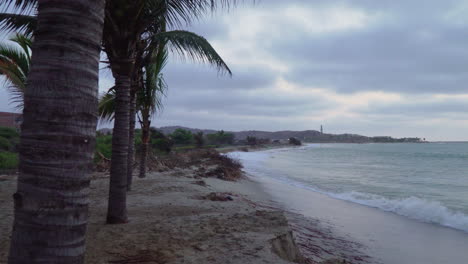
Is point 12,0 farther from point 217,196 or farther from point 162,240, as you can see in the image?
point 217,196

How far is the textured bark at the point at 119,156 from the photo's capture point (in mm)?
5312

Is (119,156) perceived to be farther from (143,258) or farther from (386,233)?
(386,233)

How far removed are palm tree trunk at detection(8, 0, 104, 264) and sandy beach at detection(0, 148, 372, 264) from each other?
2.29 metres

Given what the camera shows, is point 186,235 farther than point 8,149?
No

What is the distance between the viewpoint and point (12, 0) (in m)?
5.00

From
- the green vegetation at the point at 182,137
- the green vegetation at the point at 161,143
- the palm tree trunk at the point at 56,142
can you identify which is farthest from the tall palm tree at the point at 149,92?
the green vegetation at the point at 182,137

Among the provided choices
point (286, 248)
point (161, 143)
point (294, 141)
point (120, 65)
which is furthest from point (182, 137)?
point (294, 141)

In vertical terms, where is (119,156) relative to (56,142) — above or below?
below

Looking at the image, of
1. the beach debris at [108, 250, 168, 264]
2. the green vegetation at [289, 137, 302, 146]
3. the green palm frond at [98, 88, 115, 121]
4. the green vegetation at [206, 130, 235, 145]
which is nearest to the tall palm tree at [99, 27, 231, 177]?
the green palm frond at [98, 88, 115, 121]

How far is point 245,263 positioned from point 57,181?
8.97ft

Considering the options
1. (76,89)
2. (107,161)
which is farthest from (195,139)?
(76,89)

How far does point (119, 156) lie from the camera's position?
536cm

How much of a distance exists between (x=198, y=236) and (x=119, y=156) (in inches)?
69.0

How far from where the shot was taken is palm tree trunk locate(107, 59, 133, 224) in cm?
531
